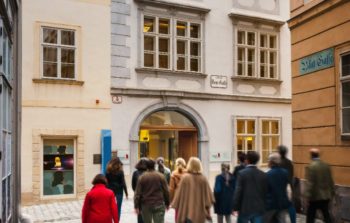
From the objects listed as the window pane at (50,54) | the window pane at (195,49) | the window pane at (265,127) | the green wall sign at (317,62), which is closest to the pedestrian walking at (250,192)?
the green wall sign at (317,62)

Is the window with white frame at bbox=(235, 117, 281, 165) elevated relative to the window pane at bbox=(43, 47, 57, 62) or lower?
lower

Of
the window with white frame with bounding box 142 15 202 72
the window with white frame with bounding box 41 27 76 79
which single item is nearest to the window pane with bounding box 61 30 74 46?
the window with white frame with bounding box 41 27 76 79

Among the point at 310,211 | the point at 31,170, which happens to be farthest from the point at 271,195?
the point at 31,170

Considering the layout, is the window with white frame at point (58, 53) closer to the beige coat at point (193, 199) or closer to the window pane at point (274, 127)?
the window pane at point (274, 127)

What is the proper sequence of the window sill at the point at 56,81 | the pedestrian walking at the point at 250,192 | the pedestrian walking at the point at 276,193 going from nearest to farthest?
the pedestrian walking at the point at 250,192 → the pedestrian walking at the point at 276,193 → the window sill at the point at 56,81

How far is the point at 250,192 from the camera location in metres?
8.29

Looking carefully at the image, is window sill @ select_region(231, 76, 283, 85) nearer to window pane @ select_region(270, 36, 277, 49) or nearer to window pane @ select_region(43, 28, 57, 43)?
window pane @ select_region(270, 36, 277, 49)

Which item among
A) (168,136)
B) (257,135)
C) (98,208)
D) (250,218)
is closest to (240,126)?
(257,135)

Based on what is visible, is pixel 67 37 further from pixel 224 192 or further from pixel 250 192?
pixel 250 192

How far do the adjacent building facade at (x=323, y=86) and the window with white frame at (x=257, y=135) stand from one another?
6989 mm

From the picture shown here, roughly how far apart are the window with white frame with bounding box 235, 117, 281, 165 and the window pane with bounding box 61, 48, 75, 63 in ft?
22.5

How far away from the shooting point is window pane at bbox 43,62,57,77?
16.7 metres

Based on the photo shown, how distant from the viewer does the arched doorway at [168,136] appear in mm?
18859

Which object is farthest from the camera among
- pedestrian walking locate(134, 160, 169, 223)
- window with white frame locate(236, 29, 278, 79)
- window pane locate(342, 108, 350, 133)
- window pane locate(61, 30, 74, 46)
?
window with white frame locate(236, 29, 278, 79)
